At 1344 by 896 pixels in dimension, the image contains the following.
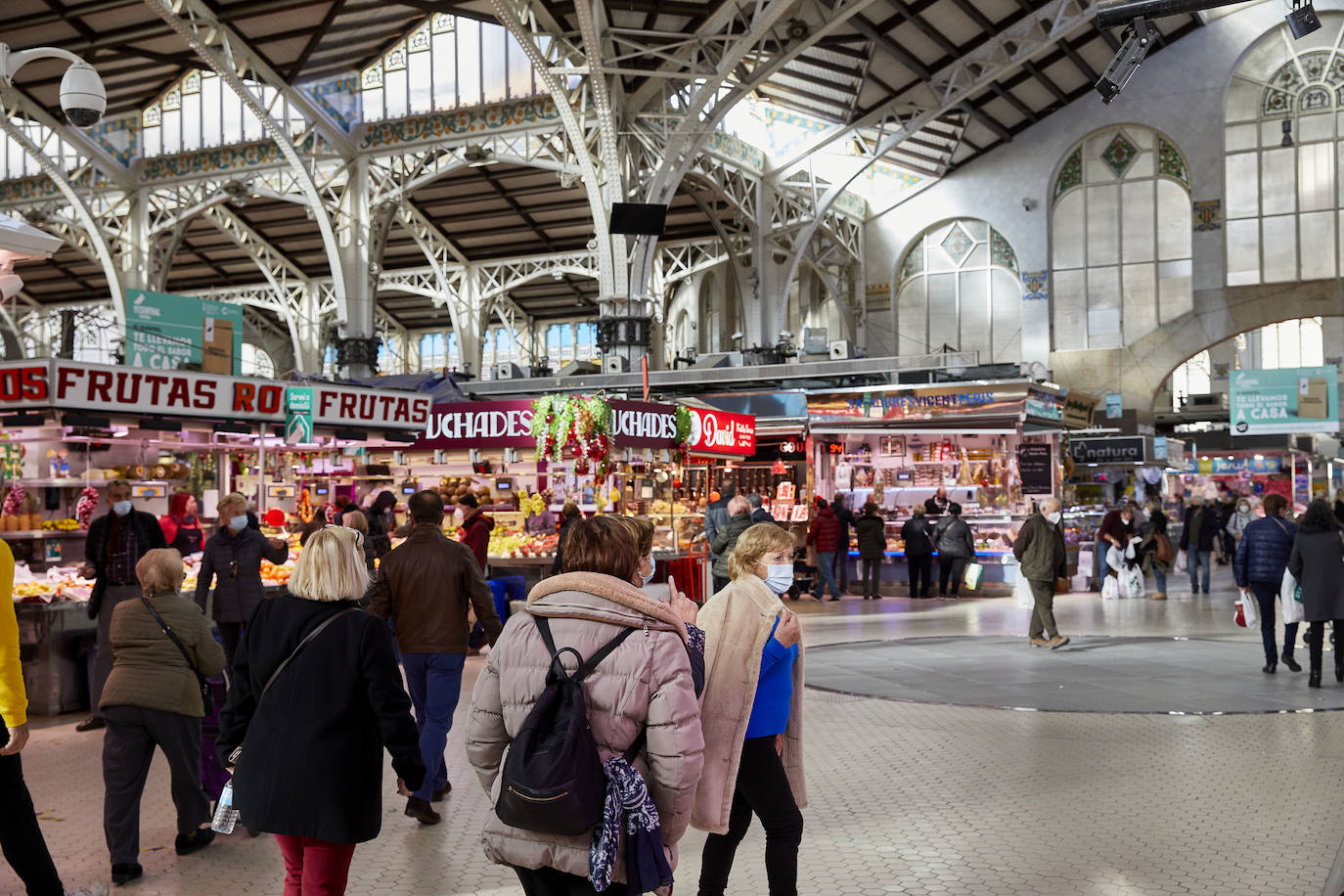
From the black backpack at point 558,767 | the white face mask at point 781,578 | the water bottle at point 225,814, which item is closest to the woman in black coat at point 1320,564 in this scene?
the white face mask at point 781,578

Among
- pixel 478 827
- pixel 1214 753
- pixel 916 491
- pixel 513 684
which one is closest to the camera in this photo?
pixel 513 684

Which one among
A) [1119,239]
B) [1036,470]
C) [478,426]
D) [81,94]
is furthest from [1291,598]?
[1119,239]

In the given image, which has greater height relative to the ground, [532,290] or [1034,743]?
[532,290]

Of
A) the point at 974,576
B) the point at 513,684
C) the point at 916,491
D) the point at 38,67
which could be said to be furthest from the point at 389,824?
the point at 38,67

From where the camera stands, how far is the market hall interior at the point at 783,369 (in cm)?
598

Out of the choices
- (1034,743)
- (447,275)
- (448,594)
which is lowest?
(1034,743)

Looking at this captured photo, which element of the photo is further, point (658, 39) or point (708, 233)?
point (708, 233)

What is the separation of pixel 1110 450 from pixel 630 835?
20.4 meters

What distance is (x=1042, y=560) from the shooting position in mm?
10453

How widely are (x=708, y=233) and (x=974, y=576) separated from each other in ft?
50.5

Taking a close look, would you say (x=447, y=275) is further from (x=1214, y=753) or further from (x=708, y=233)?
(x=1214, y=753)

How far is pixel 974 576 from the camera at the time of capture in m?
14.9

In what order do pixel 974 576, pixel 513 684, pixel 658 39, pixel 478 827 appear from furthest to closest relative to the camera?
pixel 658 39
pixel 974 576
pixel 478 827
pixel 513 684

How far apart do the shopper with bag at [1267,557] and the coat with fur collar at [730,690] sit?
6.21 meters
